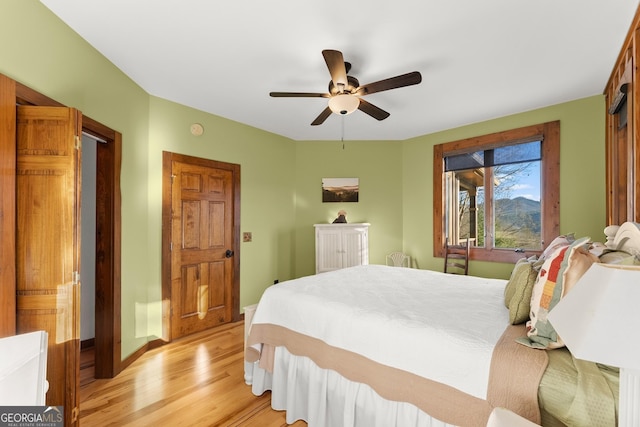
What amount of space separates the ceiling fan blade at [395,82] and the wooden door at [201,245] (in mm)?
2220

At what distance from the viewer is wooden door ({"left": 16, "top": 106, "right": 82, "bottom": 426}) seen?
159cm

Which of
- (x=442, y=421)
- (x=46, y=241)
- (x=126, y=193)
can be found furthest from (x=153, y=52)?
(x=442, y=421)

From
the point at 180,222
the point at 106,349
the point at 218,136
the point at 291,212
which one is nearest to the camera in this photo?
the point at 106,349

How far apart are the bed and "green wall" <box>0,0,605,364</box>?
5.36 feet

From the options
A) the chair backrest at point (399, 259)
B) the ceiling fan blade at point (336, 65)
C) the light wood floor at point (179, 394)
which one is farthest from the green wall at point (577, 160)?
the light wood floor at point (179, 394)

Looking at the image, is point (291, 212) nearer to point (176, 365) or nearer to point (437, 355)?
point (176, 365)

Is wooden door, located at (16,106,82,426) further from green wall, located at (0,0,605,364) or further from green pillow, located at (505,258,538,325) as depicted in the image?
green pillow, located at (505,258,538,325)

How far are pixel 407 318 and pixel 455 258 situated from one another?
2.96 meters

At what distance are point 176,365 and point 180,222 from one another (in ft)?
4.90

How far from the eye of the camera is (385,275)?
8.86 ft

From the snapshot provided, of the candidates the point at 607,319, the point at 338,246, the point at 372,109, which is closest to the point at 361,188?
the point at 338,246

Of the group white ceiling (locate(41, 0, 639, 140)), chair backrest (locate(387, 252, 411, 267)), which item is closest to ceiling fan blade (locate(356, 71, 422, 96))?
white ceiling (locate(41, 0, 639, 140))

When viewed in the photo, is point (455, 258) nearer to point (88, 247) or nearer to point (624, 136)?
point (624, 136)

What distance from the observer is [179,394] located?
7.18 ft
